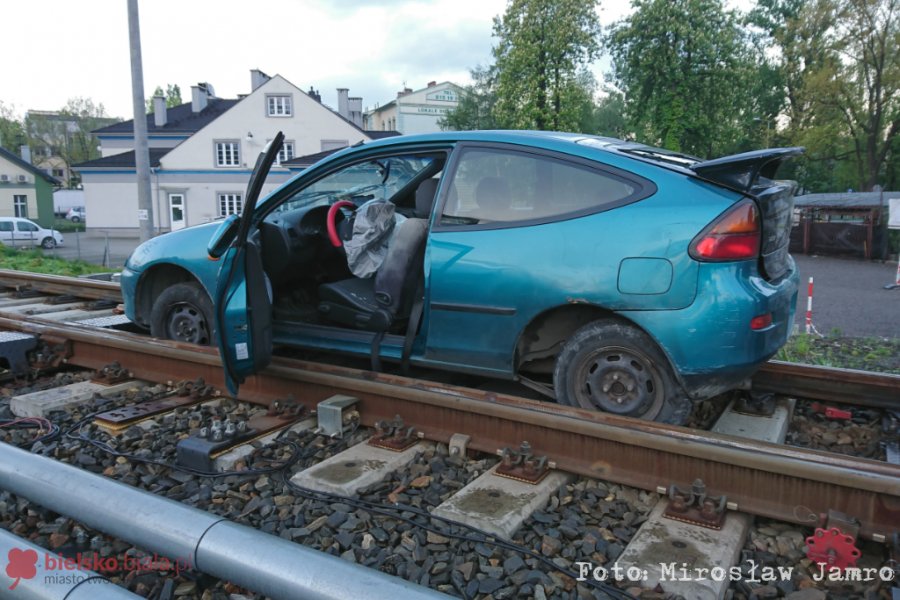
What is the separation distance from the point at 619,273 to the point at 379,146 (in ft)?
6.27

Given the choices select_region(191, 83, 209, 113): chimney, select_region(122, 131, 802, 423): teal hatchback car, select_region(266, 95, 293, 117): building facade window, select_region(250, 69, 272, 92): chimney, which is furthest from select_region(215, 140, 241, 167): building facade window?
select_region(122, 131, 802, 423): teal hatchback car

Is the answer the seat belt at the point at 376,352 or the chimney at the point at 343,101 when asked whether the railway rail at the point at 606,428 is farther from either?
the chimney at the point at 343,101

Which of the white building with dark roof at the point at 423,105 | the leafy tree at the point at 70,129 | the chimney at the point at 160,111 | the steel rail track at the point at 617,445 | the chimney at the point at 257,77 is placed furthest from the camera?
the leafy tree at the point at 70,129

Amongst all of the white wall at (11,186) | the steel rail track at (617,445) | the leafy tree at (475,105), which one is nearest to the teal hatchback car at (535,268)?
the steel rail track at (617,445)

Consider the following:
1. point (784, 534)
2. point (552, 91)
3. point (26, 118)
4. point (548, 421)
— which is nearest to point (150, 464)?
point (548, 421)

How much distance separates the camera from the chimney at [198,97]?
184 feet

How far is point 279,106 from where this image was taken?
45469 mm

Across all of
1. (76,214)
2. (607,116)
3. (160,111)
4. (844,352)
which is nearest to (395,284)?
(844,352)

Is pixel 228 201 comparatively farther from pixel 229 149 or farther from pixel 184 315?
pixel 184 315

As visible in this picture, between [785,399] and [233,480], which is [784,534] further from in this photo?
[233,480]

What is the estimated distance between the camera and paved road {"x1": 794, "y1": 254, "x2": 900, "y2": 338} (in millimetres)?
10273

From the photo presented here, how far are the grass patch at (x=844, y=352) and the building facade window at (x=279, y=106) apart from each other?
138 feet

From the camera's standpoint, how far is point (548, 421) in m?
3.37

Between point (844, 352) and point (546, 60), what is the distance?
30823 mm
